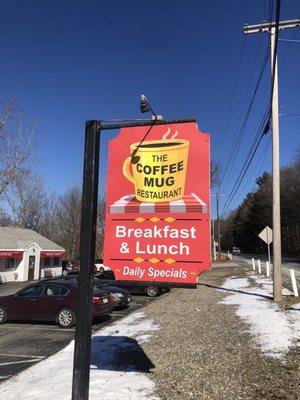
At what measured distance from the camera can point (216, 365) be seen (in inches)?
311

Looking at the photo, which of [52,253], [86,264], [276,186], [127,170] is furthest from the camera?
[52,253]

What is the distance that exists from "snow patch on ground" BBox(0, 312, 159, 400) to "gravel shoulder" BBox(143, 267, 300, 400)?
24 centimetres

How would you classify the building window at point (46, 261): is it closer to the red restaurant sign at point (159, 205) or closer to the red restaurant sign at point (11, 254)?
the red restaurant sign at point (11, 254)

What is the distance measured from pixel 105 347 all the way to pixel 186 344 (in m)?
1.69

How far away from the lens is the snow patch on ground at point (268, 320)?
921cm

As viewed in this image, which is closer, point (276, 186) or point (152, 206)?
point (152, 206)

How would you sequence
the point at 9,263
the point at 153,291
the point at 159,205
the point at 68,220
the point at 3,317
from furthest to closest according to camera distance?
1. the point at 68,220
2. the point at 9,263
3. the point at 153,291
4. the point at 3,317
5. the point at 159,205

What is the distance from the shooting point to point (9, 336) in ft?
44.0

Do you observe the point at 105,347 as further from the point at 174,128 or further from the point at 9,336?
the point at 174,128

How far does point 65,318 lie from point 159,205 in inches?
420

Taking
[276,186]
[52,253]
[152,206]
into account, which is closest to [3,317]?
[276,186]

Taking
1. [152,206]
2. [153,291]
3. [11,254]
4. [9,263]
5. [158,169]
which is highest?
[158,169]

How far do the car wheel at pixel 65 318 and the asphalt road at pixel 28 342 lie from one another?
0.70 feet

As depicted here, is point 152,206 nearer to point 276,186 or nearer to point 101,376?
point 101,376
